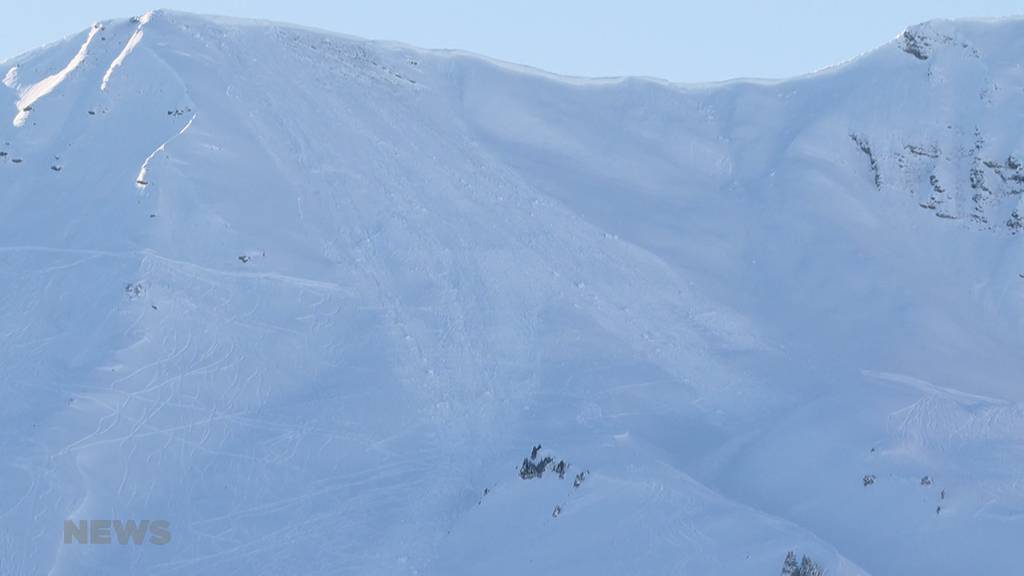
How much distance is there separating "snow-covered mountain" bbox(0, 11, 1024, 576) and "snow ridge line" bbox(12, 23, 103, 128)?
0.42ft

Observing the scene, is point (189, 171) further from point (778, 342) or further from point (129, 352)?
point (778, 342)

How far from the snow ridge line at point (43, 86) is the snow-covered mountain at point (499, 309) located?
0.13 m

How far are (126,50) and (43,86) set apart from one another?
9.84 feet

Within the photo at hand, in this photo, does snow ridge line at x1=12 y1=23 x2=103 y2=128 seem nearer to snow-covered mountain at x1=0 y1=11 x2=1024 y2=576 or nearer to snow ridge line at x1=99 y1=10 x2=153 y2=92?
snow-covered mountain at x1=0 y1=11 x2=1024 y2=576

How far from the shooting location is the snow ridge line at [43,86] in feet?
177

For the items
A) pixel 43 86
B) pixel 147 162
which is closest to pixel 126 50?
pixel 43 86

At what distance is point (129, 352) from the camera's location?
44.3m

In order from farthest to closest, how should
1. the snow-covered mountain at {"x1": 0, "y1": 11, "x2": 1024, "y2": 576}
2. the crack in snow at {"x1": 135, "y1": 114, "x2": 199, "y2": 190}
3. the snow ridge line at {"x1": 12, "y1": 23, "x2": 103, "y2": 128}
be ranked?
1. the snow ridge line at {"x1": 12, "y1": 23, "x2": 103, "y2": 128}
2. the crack in snow at {"x1": 135, "y1": 114, "x2": 199, "y2": 190}
3. the snow-covered mountain at {"x1": 0, "y1": 11, "x2": 1024, "y2": 576}

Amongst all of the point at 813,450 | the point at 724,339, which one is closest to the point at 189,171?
the point at 724,339

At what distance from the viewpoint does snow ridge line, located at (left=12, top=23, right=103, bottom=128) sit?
54094 millimetres

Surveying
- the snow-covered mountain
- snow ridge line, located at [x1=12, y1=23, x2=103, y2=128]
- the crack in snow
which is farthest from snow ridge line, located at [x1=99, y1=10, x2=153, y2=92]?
the crack in snow

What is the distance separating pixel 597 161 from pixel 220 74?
1290 cm

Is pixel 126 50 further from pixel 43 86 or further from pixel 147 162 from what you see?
pixel 147 162

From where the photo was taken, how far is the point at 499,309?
48.5 metres
